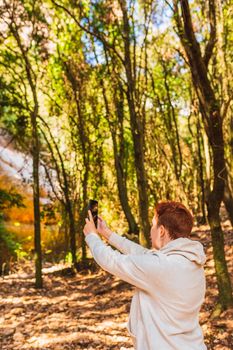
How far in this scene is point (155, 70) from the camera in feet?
59.6

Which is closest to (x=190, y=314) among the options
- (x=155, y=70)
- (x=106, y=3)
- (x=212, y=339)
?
(x=212, y=339)

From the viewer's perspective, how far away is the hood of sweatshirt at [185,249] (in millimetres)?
2375

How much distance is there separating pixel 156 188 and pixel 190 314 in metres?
15.7

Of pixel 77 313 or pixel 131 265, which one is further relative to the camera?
pixel 77 313

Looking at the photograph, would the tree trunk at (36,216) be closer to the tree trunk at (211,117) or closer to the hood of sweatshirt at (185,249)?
the tree trunk at (211,117)

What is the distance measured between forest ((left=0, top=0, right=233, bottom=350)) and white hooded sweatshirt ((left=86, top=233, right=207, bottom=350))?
14.5 ft

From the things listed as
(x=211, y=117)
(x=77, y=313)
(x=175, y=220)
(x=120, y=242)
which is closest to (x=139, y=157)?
(x=211, y=117)

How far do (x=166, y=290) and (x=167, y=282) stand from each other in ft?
0.16

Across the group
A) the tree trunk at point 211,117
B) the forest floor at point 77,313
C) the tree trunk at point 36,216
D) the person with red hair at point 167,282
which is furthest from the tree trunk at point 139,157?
the person with red hair at point 167,282

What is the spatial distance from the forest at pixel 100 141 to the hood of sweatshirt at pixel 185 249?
4327 mm

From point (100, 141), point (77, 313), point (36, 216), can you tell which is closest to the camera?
point (77, 313)

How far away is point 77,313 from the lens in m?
9.02

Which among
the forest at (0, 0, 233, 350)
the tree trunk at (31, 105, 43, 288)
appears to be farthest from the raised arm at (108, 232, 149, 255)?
the tree trunk at (31, 105, 43, 288)

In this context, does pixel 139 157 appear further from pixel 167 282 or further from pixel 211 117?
pixel 167 282
